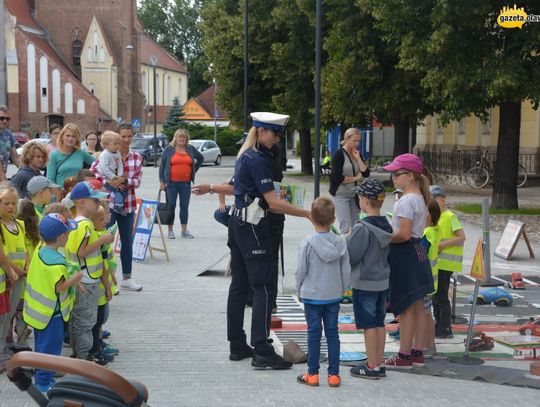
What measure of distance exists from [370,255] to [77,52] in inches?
3279

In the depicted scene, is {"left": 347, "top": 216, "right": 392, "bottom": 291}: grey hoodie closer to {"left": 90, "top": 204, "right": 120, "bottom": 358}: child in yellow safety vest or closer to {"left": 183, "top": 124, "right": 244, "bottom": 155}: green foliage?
{"left": 90, "top": 204, "right": 120, "bottom": 358}: child in yellow safety vest

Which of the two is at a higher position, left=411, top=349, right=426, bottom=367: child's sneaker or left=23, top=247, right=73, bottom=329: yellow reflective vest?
left=23, top=247, right=73, bottom=329: yellow reflective vest

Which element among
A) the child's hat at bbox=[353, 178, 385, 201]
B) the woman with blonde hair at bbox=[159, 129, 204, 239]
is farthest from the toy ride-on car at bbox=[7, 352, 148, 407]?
the woman with blonde hair at bbox=[159, 129, 204, 239]

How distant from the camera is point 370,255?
22.6 ft

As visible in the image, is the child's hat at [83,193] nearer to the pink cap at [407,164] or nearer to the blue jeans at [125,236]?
the pink cap at [407,164]

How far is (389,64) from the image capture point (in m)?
29.1

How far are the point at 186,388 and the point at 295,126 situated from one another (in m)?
31.8

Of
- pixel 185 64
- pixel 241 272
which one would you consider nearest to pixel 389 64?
pixel 241 272

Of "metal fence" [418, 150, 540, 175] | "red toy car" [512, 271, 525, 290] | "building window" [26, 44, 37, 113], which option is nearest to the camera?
"red toy car" [512, 271, 525, 290]

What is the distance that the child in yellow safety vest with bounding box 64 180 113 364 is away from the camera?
691 cm

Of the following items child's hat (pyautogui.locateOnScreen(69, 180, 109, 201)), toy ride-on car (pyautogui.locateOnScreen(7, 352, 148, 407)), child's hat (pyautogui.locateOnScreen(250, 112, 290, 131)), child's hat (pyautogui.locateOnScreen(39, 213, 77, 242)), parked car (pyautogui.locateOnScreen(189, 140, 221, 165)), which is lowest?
parked car (pyautogui.locateOnScreen(189, 140, 221, 165))

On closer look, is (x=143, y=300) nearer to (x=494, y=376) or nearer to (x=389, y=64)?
(x=494, y=376)

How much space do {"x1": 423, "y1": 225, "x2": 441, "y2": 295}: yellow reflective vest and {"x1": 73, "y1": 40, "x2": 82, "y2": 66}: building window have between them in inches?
3200

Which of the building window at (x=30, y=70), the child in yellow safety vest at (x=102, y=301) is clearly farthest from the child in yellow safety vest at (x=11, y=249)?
the building window at (x=30, y=70)
